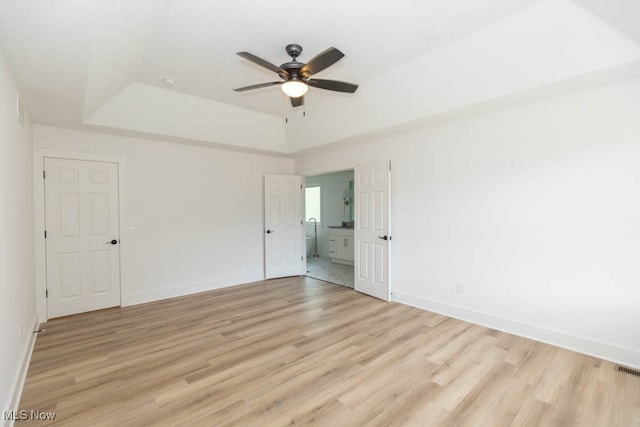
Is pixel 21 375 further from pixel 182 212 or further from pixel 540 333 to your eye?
pixel 540 333

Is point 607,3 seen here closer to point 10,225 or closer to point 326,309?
point 326,309

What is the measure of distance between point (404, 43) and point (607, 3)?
4.82 ft

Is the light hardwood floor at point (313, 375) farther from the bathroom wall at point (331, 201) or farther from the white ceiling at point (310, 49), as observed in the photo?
the bathroom wall at point (331, 201)

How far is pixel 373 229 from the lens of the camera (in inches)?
189

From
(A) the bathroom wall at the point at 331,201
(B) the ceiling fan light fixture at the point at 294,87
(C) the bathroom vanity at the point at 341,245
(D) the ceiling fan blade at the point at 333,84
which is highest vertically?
(D) the ceiling fan blade at the point at 333,84

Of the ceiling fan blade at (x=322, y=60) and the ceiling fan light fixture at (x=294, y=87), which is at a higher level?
the ceiling fan blade at (x=322, y=60)

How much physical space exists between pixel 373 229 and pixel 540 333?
2.43m

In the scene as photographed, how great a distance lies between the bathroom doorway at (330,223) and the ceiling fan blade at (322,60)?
4.72 meters

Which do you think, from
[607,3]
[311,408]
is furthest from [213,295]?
[607,3]

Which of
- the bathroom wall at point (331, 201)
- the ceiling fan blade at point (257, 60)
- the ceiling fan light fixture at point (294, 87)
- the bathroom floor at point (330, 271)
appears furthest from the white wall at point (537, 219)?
the bathroom wall at point (331, 201)

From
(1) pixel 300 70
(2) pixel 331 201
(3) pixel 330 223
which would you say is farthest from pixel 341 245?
(1) pixel 300 70

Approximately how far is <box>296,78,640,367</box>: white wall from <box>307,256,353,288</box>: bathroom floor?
1.67 meters

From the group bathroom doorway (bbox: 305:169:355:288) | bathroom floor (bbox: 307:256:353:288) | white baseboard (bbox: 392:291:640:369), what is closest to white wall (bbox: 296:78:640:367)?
white baseboard (bbox: 392:291:640:369)

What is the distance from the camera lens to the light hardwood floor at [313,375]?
81.7 inches
